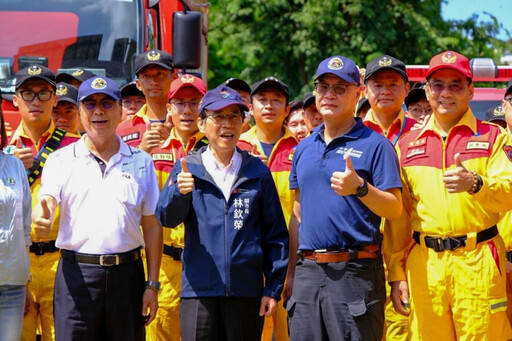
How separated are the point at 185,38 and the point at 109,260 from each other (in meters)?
4.03

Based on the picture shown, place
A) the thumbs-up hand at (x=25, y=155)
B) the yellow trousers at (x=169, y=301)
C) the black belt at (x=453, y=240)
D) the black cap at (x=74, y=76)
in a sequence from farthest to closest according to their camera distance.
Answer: the black cap at (x=74, y=76) → the yellow trousers at (x=169, y=301) → the thumbs-up hand at (x=25, y=155) → the black belt at (x=453, y=240)

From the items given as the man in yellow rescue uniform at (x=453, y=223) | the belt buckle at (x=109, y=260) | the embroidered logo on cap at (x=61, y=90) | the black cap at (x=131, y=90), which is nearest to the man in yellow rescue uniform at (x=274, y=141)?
the man in yellow rescue uniform at (x=453, y=223)

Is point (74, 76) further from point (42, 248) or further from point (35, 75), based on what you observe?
point (42, 248)

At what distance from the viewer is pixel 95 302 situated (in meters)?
5.62

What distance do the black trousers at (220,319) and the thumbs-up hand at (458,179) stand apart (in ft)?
4.71

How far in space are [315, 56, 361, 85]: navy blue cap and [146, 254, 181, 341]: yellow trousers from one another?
2110 millimetres

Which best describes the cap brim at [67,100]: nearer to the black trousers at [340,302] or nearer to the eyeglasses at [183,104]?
the eyeglasses at [183,104]

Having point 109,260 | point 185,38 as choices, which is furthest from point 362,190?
point 185,38

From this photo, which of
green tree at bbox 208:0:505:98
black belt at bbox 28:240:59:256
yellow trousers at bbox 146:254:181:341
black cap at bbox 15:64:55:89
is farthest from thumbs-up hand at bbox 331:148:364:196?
green tree at bbox 208:0:505:98

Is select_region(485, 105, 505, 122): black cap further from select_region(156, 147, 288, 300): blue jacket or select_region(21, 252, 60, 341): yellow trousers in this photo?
select_region(21, 252, 60, 341): yellow trousers

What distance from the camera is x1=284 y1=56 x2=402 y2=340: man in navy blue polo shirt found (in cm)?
529

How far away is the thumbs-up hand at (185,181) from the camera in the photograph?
215 inches

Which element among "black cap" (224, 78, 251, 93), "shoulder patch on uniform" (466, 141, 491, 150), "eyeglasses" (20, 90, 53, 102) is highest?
"black cap" (224, 78, 251, 93)

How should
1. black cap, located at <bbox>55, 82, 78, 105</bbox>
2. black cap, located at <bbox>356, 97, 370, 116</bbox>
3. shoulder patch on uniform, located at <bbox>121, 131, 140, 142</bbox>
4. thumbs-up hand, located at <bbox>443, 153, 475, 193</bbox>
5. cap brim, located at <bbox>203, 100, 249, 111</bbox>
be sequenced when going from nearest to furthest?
thumbs-up hand, located at <bbox>443, 153, 475, 193</bbox> → cap brim, located at <bbox>203, 100, 249, 111</bbox> → shoulder patch on uniform, located at <bbox>121, 131, 140, 142</bbox> → black cap, located at <bbox>55, 82, 78, 105</bbox> → black cap, located at <bbox>356, 97, 370, 116</bbox>
